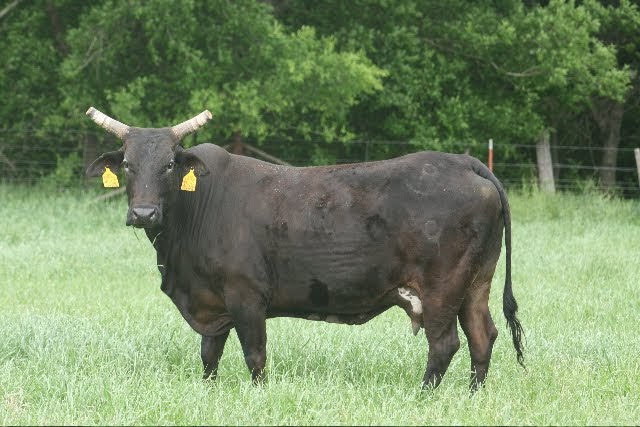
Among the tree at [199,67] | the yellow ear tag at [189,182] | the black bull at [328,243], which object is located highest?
the tree at [199,67]

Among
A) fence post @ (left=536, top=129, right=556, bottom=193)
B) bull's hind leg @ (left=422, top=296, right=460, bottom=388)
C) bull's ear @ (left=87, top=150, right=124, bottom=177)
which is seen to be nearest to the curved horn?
bull's ear @ (left=87, top=150, right=124, bottom=177)

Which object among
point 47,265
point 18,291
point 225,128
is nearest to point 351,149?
point 225,128

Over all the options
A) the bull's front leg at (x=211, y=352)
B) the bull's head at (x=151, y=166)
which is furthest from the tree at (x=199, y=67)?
the bull's front leg at (x=211, y=352)

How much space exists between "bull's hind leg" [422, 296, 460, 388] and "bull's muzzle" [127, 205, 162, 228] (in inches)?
68.6

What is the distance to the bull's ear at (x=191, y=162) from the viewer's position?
668cm

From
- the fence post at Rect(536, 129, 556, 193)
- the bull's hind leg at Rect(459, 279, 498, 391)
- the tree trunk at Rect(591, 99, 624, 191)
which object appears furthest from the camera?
the tree trunk at Rect(591, 99, 624, 191)

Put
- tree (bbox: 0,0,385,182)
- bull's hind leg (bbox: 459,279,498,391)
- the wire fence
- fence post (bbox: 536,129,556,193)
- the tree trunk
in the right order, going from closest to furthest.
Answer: bull's hind leg (bbox: 459,279,498,391), tree (bbox: 0,0,385,182), the wire fence, fence post (bbox: 536,129,556,193), the tree trunk

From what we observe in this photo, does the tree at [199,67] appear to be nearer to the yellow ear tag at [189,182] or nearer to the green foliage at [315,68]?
the green foliage at [315,68]

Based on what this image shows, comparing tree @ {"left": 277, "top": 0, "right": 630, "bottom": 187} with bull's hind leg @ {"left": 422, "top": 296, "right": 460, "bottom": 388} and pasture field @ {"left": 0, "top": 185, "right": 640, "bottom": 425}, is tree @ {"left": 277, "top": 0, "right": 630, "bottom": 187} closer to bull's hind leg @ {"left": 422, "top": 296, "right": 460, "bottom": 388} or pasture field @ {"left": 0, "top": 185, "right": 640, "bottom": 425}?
pasture field @ {"left": 0, "top": 185, "right": 640, "bottom": 425}

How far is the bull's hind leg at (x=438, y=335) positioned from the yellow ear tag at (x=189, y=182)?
A: 1668 mm

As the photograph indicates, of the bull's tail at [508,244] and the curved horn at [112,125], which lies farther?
the curved horn at [112,125]

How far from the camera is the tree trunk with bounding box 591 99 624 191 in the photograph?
2317 cm

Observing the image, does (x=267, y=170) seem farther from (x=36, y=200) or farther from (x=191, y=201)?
(x=36, y=200)

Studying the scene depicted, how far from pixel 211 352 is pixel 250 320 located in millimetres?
477
